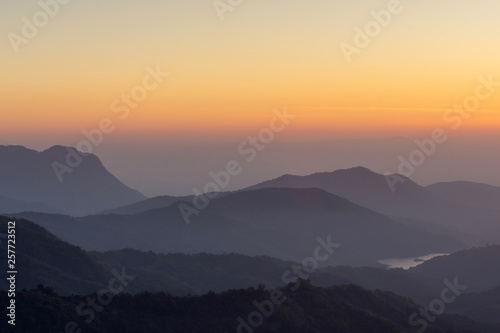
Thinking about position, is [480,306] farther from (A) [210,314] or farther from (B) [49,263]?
(B) [49,263]

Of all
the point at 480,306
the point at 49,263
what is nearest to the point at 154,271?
the point at 49,263

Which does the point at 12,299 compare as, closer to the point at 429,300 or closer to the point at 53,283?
the point at 53,283

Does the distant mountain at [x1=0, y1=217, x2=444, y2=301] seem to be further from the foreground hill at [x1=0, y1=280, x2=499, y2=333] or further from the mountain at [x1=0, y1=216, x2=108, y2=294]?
the foreground hill at [x1=0, y1=280, x2=499, y2=333]

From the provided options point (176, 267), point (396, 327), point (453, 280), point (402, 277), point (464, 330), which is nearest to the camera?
point (396, 327)

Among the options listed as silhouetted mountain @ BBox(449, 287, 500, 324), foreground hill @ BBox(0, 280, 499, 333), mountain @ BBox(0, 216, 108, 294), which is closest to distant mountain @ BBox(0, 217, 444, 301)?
mountain @ BBox(0, 216, 108, 294)

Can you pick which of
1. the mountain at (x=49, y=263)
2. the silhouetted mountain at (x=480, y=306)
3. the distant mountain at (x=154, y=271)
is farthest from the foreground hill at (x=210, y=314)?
the silhouetted mountain at (x=480, y=306)

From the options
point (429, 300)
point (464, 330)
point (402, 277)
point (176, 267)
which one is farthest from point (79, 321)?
point (402, 277)

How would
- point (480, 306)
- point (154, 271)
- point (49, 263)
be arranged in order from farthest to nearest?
point (480, 306)
point (154, 271)
point (49, 263)

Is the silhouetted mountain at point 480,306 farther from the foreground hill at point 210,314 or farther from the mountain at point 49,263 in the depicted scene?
the mountain at point 49,263
